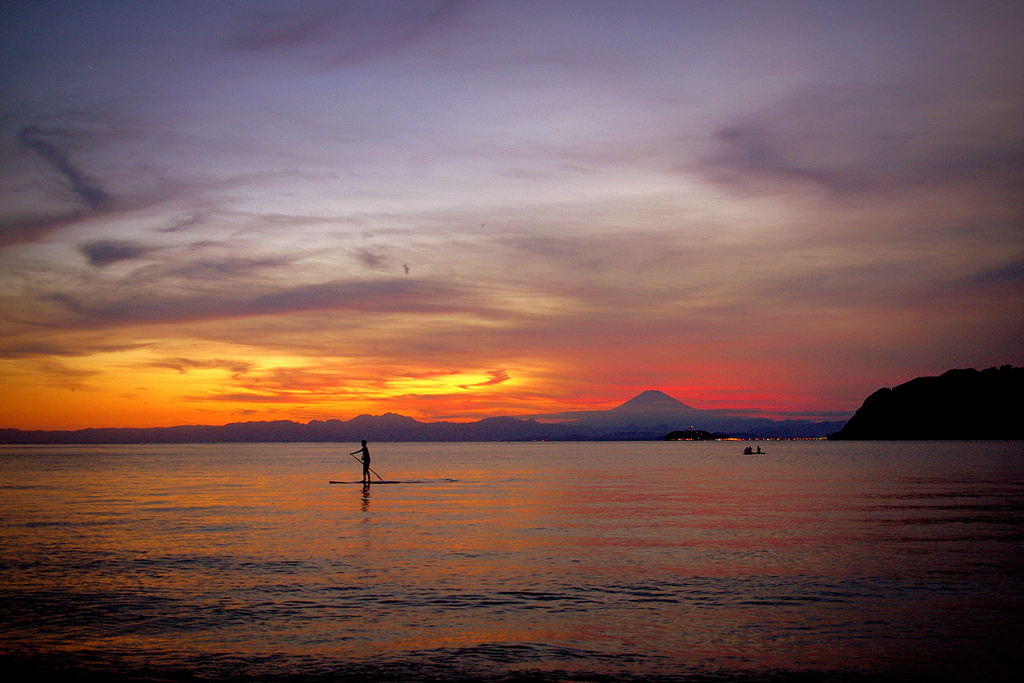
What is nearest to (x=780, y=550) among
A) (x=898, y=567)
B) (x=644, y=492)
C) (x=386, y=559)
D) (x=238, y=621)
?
(x=898, y=567)

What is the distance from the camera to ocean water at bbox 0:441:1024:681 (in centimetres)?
1408

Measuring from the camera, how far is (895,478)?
71.1 m

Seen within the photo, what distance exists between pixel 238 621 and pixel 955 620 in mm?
16398

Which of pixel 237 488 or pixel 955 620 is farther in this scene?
pixel 237 488

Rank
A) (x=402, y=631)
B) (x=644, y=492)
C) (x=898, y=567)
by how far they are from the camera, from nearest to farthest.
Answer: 1. (x=402, y=631)
2. (x=898, y=567)
3. (x=644, y=492)

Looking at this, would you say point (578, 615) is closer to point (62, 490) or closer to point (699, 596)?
point (699, 596)

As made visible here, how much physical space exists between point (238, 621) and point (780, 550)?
1860 centimetres

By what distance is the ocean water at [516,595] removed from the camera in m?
14.1

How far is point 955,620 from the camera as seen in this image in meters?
17.0

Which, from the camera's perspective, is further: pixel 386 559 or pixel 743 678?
pixel 386 559

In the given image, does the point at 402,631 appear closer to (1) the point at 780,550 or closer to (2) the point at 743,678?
(2) the point at 743,678

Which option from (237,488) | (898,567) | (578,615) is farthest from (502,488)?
(578,615)

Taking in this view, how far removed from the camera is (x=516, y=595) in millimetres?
19734

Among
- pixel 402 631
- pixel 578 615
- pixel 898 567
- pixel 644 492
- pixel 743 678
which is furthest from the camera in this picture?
pixel 644 492
